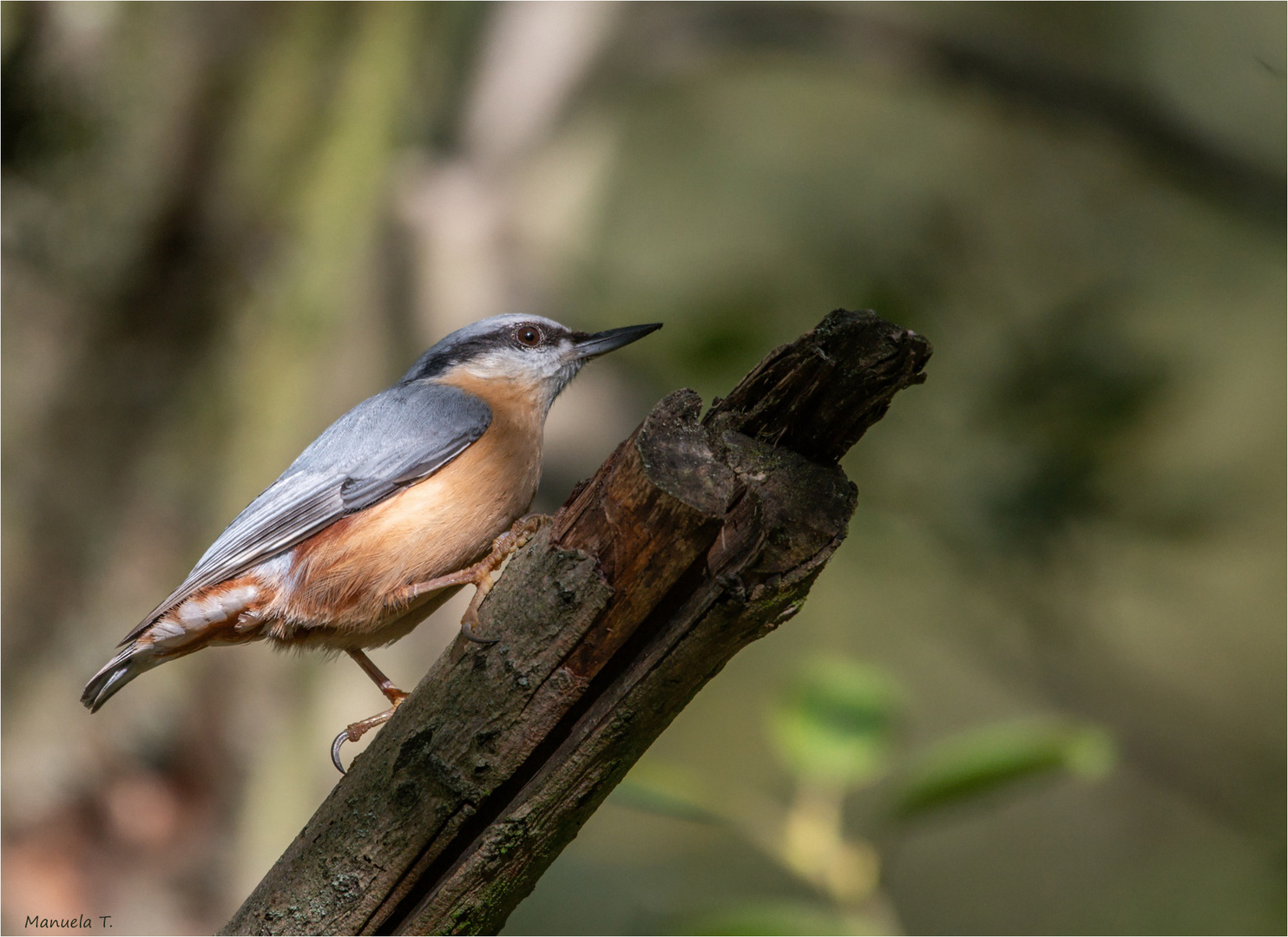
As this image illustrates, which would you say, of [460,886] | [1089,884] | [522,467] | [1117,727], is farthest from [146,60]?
[1089,884]

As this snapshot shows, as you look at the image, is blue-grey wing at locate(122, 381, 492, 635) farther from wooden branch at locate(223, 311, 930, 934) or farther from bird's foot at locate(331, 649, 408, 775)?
wooden branch at locate(223, 311, 930, 934)

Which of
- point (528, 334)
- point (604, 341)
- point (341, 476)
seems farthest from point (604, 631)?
point (528, 334)

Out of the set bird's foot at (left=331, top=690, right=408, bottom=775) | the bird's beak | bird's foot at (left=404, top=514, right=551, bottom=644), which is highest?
the bird's beak

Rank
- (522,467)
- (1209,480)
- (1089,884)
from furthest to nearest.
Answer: (1089,884) < (1209,480) < (522,467)

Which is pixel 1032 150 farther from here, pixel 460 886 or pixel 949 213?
pixel 460 886

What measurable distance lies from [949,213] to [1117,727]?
9.03ft

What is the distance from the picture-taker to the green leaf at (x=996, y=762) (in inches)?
92.8

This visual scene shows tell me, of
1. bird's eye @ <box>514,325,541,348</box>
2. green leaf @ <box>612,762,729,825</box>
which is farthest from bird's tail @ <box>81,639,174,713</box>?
bird's eye @ <box>514,325,541,348</box>

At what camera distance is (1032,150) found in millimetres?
7094

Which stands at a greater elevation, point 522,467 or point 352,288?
point 352,288

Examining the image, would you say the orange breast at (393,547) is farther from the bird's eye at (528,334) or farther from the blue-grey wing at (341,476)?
the bird's eye at (528,334)

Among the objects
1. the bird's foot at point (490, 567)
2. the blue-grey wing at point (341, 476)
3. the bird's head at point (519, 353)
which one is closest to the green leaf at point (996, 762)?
the bird's foot at point (490, 567)

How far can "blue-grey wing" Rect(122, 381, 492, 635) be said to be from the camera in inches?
125

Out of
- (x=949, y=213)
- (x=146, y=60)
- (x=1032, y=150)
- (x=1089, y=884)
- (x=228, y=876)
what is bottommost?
(x=228, y=876)
